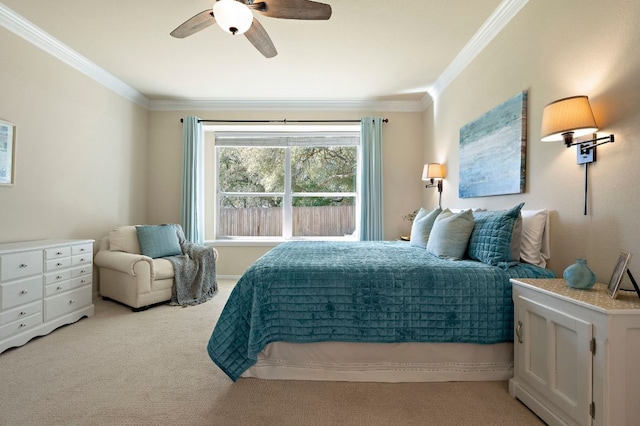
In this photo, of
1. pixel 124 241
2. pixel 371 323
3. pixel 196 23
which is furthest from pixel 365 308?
pixel 124 241

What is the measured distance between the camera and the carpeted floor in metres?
1.65

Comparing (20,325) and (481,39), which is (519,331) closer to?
(481,39)

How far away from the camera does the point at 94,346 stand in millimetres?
2523

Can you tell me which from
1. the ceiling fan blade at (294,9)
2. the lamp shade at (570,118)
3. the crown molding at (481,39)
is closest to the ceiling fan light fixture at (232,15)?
the ceiling fan blade at (294,9)

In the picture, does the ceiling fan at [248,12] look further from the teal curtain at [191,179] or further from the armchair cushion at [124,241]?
the teal curtain at [191,179]

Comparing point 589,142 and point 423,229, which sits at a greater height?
point 589,142

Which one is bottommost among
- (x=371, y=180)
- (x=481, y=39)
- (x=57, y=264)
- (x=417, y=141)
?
(x=57, y=264)

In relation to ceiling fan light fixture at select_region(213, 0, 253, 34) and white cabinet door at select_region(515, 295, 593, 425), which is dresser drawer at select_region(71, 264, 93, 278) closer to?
ceiling fan light fixture at select_region(213, 0, 253, 34)

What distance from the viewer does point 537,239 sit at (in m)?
2.12

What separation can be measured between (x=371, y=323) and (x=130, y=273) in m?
2.65

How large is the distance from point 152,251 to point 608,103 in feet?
13.6

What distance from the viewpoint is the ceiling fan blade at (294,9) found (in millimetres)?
2037

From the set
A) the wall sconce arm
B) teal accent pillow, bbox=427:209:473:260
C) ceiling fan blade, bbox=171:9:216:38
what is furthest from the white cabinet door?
ceiling fan blade, bbox=171:9:216:38

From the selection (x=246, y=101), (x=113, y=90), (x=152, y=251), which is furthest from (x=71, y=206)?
(x=246, y=101)
